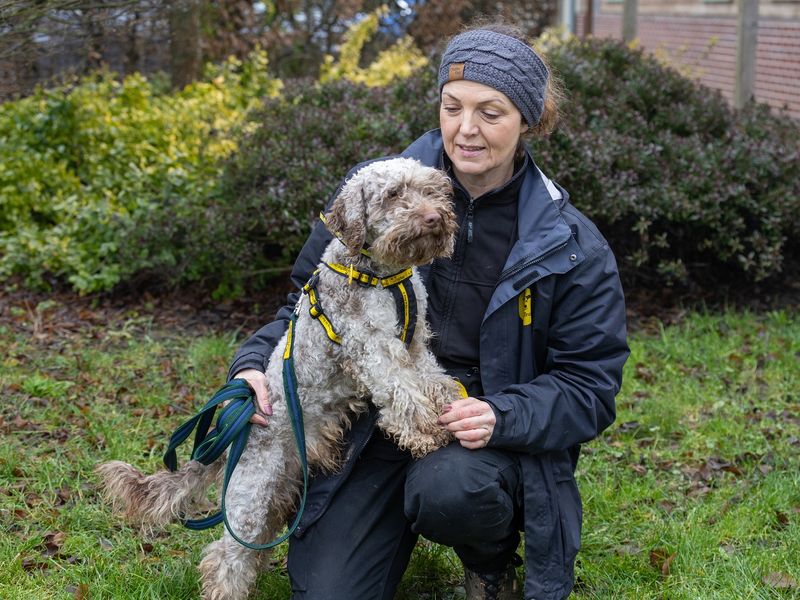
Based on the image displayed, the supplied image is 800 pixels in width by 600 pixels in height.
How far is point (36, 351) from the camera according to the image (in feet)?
19.9

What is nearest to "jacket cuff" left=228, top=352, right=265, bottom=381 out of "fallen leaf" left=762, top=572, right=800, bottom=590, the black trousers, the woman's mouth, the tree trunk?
the black trousers

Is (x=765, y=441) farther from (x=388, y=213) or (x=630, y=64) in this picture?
(x=630, y=64)

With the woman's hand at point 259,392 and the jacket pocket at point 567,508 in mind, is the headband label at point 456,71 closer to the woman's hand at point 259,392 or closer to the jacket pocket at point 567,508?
the woman's hand at point 259,392

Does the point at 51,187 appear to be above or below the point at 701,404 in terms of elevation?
above

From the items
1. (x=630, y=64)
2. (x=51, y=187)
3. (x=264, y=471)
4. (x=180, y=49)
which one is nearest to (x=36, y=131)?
(x=51, y=187)

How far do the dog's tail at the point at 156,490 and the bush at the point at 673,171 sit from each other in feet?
11.1

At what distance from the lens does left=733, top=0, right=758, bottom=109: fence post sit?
7906mm

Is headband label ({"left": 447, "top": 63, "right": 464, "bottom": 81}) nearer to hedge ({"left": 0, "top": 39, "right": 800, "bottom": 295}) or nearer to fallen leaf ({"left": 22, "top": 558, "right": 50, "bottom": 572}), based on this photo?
fallen leaf ({"left": 22, "top": 558, "right": 50, "bottom": 572})

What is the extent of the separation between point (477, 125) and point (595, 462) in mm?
2166

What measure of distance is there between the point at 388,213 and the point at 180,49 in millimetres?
7081

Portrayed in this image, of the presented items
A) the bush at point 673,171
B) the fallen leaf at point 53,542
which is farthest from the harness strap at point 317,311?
the bush at point 673,171

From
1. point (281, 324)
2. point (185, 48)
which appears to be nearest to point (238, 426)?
point (281, 324)

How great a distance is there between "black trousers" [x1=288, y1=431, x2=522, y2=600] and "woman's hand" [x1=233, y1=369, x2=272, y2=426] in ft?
1.46

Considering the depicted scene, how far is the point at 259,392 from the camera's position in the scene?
3494 millimetres
